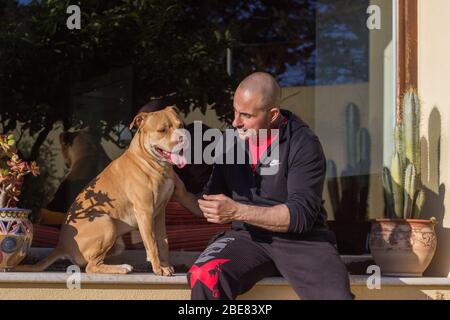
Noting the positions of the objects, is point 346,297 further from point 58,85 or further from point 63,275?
point 58,85

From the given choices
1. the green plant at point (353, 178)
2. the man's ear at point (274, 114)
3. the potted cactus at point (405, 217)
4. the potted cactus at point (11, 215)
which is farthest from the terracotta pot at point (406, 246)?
the potted cactus at point (11, 215)

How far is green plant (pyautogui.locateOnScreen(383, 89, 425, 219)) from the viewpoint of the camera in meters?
4.59

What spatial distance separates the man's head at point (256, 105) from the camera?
3.73m

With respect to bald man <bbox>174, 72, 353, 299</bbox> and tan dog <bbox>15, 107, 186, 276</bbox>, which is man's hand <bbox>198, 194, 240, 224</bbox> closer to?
bald man <bbox>174, 72, 353, 299</bbox>

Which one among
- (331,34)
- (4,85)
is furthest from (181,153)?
(331,34)

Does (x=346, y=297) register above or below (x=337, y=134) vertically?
below

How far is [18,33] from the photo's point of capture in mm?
5320

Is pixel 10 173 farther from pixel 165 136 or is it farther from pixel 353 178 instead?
pixel 353 178

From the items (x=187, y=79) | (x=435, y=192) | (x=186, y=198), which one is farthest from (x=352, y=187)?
(x=186, y=198)

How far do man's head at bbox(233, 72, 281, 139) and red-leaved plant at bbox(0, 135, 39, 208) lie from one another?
1.15 m

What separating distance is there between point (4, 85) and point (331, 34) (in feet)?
7.92

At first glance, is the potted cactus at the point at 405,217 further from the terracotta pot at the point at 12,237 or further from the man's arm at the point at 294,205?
the terracotta pot at the point at 12,237

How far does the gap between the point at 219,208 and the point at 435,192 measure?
1862 mm

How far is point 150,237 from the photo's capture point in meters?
3.92
